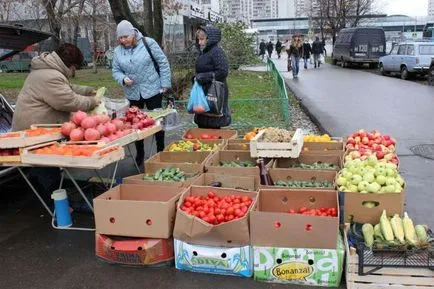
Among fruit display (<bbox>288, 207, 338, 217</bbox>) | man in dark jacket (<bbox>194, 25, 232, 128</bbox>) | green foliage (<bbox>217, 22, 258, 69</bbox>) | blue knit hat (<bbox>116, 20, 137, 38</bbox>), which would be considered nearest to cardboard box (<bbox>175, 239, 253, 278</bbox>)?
fruit display (<bbox>288, 207, 338, 217</bbox>)

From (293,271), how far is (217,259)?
594mm

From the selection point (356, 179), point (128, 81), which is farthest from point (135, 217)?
point (128, 81)

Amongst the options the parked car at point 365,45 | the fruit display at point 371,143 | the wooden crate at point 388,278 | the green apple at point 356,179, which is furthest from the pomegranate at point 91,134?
the parked car at point 365,45

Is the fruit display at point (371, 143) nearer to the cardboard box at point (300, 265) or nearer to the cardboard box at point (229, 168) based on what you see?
the cardboard box at point (229, 168)

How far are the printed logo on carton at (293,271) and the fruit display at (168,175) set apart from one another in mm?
1370

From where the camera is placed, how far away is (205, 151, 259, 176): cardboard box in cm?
472

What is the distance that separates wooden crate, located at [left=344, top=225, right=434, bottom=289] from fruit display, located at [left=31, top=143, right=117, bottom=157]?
2.26 meters

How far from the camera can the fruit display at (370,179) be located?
3.99 metres

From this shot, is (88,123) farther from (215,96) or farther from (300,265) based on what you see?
(300,265)

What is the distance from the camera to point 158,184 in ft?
14.7

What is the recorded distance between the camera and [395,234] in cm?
360

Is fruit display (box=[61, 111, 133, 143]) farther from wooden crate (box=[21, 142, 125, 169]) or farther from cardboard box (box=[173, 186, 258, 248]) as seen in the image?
cardboard box (box=[173, 186, 258, 248])

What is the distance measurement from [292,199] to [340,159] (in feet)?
4.01

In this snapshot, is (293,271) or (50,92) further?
(50,92)
